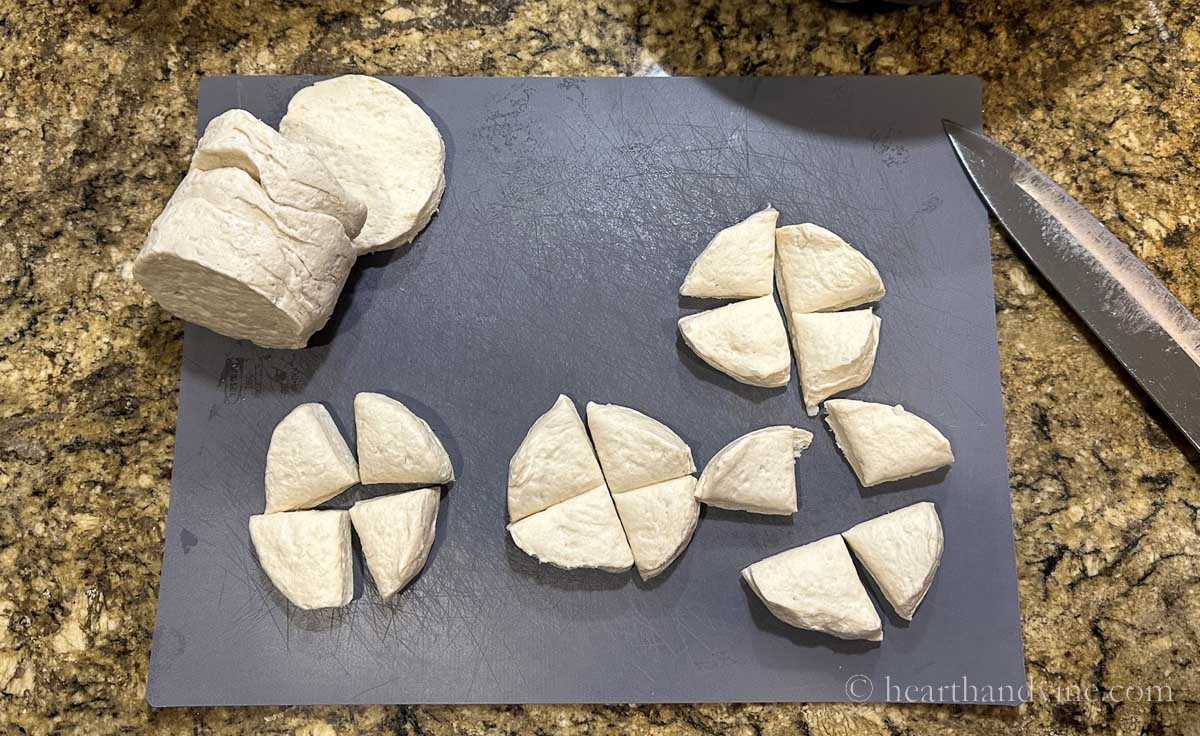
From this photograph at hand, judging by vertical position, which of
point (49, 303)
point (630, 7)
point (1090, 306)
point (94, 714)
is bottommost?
point (94, 714)

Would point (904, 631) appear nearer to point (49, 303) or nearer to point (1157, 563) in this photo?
point (1157, 563)

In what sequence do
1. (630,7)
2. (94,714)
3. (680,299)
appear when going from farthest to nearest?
1. (630,7)
2. (680,299)
3. (94,714)

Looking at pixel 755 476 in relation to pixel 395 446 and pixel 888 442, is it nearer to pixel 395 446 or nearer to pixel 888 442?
pixel 888 442

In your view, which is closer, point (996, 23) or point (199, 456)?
point (199, 456)

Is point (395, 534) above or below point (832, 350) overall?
below

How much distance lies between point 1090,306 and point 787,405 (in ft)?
1.86

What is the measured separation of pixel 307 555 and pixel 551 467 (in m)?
0.43

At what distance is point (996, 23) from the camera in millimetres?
1595

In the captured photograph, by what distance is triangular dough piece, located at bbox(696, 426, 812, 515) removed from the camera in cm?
137

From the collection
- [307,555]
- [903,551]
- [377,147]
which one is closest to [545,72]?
[377,147]

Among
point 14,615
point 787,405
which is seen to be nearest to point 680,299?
point 787,405

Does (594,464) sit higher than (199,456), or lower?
higher

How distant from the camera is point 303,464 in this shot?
1.39 meters

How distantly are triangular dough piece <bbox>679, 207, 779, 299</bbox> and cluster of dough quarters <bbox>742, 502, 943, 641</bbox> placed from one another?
46cm
